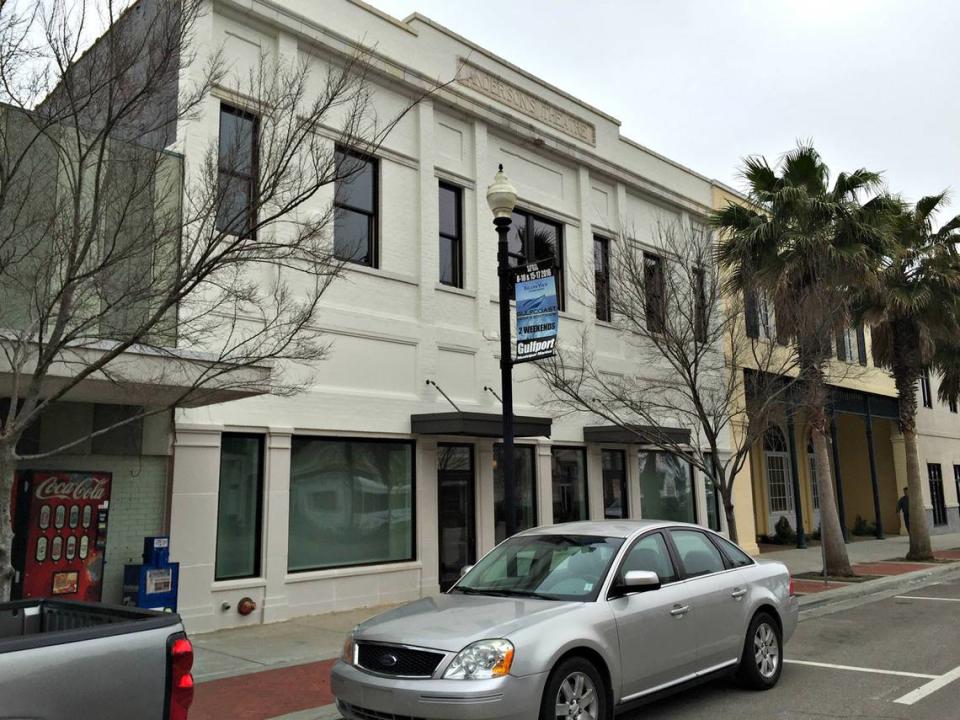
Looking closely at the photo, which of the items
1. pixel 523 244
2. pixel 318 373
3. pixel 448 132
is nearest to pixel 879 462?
pixel 523 244

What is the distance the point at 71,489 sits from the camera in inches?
379

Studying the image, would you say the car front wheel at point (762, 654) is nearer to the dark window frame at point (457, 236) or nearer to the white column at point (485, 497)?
the white column at point (485, 497)

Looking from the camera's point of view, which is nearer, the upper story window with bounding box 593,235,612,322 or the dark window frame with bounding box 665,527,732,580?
the dark window frame with bounding box 665,527,732,580

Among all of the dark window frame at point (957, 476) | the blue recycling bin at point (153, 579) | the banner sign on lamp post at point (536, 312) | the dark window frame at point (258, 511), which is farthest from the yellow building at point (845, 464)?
the blue recycling bin at point (153, 579)

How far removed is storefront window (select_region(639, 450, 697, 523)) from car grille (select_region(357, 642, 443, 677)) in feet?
43.7

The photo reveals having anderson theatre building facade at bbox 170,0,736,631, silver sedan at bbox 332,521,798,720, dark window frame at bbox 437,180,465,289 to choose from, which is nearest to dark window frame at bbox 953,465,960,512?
anderson theatre building facade at bbox 170,0,736,631

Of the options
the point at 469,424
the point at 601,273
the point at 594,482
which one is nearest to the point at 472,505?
the point at 469,424

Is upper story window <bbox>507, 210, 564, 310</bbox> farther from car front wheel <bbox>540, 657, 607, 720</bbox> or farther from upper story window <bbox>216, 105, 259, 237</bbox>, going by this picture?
car front wheel <bbox>540, 657, 607, 720</bbox>

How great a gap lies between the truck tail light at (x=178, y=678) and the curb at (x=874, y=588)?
10469mm

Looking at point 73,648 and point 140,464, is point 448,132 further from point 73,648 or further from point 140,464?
point 73,648

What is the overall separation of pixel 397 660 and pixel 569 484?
1163cm

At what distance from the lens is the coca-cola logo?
9.44 meters

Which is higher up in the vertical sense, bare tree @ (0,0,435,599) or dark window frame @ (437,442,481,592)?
bare tree @ (0,0,435,599)

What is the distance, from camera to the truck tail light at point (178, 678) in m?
3.61
